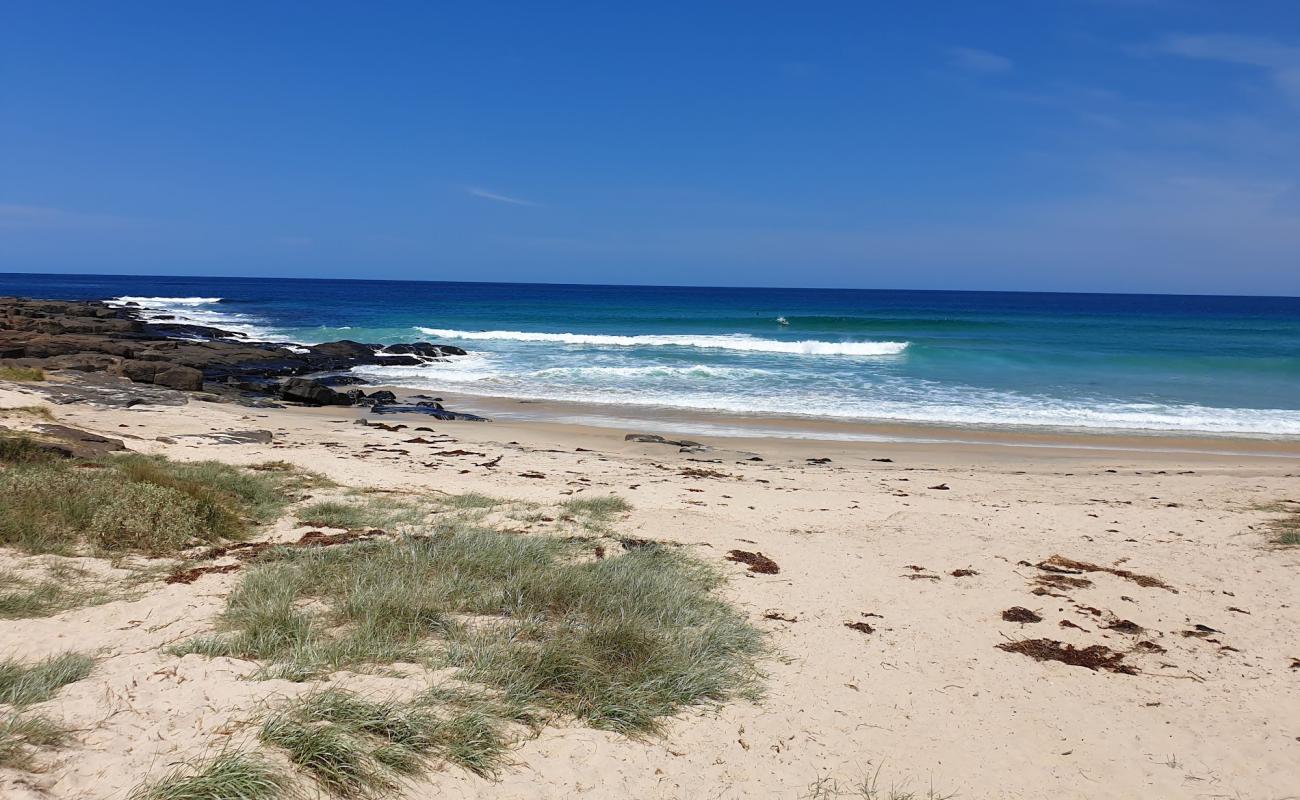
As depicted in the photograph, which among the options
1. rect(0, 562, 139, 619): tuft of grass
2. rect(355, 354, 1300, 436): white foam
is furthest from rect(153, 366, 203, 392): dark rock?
rect(0, 562, 139, 619): tuft of grass

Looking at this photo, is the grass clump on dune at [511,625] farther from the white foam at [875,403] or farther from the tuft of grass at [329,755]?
the white foam at [875,403]

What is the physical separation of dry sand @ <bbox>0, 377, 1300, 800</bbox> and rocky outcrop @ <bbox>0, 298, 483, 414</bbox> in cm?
831

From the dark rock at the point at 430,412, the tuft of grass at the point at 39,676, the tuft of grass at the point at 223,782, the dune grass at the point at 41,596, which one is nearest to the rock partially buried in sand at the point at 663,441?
the dark rock at the point at 430,412

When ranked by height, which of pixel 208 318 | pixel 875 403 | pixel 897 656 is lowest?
pixel 897 656

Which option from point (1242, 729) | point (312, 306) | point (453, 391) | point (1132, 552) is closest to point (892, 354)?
point (453, 391)

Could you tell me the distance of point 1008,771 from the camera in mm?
3840

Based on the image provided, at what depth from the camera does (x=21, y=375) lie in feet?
52.0

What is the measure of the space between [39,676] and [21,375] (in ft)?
52.5

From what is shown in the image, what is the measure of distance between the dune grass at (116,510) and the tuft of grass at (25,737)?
2997 millimetres

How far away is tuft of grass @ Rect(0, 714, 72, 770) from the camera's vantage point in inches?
113

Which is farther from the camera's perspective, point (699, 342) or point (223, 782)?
point (699, 342)

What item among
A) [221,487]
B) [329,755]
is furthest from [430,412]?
[329,755]

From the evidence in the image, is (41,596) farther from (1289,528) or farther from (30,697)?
(1289,528)

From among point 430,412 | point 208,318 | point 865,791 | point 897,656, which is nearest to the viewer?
point 865,791
